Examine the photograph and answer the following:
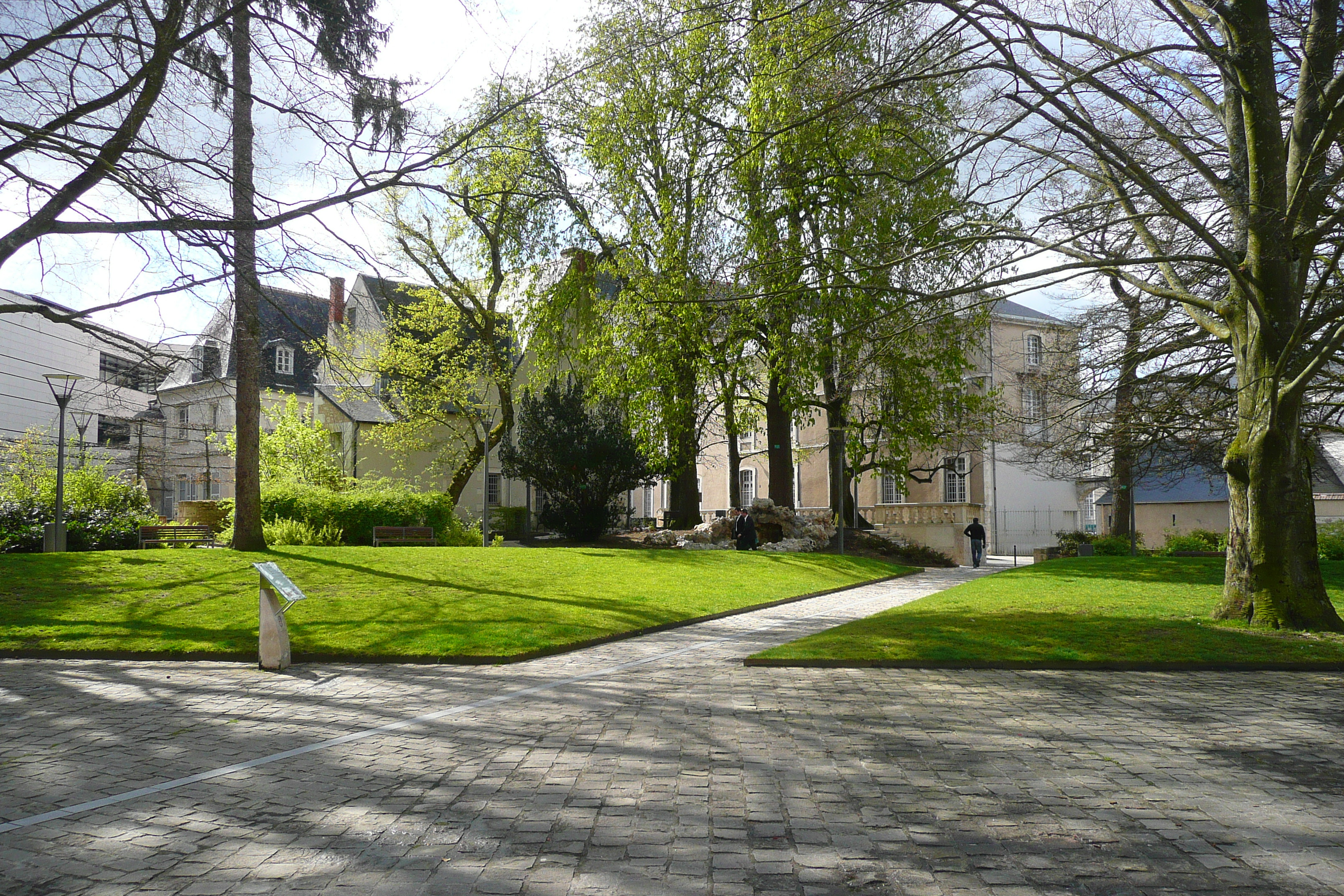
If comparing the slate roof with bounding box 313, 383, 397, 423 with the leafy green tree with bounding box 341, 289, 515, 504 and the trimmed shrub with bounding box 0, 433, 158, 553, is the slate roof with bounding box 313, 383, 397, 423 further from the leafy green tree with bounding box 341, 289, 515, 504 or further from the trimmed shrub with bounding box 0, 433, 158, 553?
the trimmed shrub with bounding box 0, 433, 158, 553

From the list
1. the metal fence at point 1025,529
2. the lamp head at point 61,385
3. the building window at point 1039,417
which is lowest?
the metal fence at point 1025,529

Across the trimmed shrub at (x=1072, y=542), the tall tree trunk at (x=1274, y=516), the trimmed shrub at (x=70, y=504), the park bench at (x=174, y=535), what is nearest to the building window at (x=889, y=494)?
the trimmed shrub at (x=1072, y=542)

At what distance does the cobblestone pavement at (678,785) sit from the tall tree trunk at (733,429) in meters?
16.9

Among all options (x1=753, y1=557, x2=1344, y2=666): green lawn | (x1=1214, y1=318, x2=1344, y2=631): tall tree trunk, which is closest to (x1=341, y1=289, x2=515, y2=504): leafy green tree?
(x1=753, y1=557, x2=1344, y2=666): green lawn

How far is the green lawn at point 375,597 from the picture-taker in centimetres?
1102

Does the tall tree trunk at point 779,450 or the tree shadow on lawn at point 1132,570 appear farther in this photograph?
the tall tree trunk at point 779,450

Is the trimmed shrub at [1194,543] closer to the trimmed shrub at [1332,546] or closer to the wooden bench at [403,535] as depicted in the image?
the trimmed shrub at [1332,546]

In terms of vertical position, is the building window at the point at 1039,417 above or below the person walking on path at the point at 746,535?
above

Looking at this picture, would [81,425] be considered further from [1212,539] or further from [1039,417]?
[1212,539]

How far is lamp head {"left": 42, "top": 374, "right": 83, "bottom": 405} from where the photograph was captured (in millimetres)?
20047

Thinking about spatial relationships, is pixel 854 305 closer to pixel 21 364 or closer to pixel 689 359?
pixel 689 359

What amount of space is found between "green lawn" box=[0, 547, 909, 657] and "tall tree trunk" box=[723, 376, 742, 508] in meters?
5.63

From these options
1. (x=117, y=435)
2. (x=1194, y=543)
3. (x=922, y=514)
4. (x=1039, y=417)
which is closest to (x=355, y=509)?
(x=117, y=435)

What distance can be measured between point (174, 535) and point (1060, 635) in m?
20.9
